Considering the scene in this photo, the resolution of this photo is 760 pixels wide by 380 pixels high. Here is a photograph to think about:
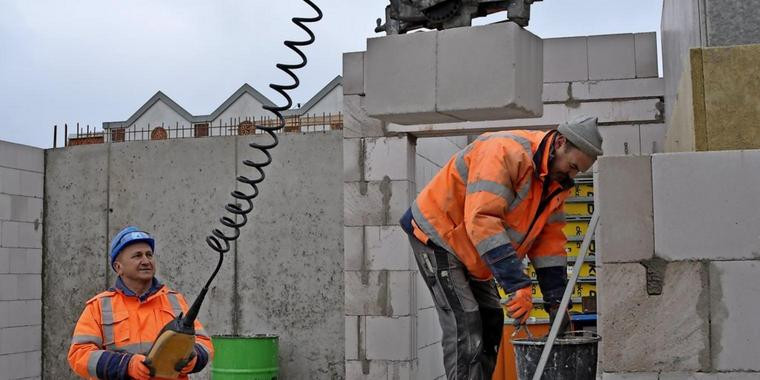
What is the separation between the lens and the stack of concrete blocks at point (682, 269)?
10.5ft

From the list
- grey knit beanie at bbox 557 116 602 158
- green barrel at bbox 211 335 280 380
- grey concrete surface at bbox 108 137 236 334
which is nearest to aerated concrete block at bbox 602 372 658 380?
grey knit beanie at bbox 557 116 602 158

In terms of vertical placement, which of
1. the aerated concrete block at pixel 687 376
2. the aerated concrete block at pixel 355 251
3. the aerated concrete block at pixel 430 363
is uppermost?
the aerated concrete block at pixel 355 251

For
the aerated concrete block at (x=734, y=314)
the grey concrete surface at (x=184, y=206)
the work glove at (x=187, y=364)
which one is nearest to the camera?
the aerated concrete block at (x=734, y=314)

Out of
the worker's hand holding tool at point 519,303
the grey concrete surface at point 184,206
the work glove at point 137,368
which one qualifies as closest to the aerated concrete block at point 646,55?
the grey concrete surface at point 184,206

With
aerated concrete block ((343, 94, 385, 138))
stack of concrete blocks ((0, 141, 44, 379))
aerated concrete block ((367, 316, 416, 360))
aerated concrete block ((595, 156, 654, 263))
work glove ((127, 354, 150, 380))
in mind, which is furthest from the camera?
stack of concrete blocks ((0, 141, 44, 379))

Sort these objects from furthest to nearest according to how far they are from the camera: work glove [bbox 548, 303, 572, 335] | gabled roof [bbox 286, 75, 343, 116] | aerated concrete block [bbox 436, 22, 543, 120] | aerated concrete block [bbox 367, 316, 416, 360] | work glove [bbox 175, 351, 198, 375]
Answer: gabled roof [bbox 286, 75, 343, 116] < aerated concrete block [bbox 367, 316, 416, 360] < aerated concrete block [bbox 436, 22, 543, 120] < work glove [bbox 548, 303, 572, 335] < work glove [bbox 175, 351, 198, 375]

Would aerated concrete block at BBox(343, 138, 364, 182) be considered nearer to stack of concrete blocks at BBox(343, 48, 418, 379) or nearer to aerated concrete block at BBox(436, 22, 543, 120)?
stack of concrete blocks at BBox(343, 48, 418, 379)

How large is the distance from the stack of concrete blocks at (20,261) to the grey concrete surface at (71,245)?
0.10 metres

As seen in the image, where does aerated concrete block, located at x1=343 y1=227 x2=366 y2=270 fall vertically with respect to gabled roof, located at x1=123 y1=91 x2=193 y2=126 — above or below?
below

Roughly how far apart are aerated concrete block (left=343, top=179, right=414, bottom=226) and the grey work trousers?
241cm

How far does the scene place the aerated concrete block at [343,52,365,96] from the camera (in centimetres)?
707

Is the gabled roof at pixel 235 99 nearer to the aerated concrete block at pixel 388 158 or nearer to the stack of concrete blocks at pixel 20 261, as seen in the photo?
the stack of concrete blocks at pixel 20 261

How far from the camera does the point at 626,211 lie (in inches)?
131

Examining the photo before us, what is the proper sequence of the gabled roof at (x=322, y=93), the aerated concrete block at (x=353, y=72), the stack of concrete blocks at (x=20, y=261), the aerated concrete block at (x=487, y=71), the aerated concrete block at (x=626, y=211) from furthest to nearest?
the gabled roof at (x=322, y=93) < the stack of concrete blocks at (x=20, y=261) < the aerated concrete block at (x=353, y=72) < the aerated concrete block at (x=487, y=71) < the aerated concrete block at (x=626, y=211)
